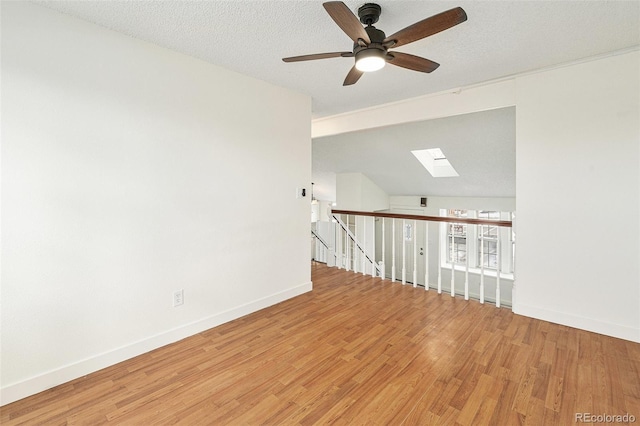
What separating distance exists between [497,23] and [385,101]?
5.85ft

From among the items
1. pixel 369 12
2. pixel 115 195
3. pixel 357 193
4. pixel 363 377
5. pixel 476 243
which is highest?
pixel 369 12

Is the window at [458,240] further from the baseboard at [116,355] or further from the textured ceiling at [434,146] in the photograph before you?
the baseboard at [116,355]

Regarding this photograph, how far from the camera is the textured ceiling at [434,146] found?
4043 mm

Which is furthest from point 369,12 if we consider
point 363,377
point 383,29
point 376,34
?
point 363,377

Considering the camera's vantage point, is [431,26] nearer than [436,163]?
Yes

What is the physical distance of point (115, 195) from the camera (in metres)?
2.16

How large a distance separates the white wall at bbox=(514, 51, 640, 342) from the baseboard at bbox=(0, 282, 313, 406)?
107 inches

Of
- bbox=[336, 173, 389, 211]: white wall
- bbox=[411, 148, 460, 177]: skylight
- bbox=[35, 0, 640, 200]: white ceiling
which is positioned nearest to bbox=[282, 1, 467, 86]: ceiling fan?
bbox=[35, 0, 640, 200]: white ceiling

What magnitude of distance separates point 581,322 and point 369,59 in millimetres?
2899

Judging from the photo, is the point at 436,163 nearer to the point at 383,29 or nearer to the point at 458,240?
the point at 458,240

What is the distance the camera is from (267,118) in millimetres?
3148

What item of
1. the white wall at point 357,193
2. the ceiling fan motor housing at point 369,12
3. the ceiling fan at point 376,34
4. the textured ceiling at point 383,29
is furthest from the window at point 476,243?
the ceiling fan motor housing at point 369,12

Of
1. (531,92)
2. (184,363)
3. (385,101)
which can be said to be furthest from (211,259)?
(531,92)

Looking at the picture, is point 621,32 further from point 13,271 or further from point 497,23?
point 13,271
